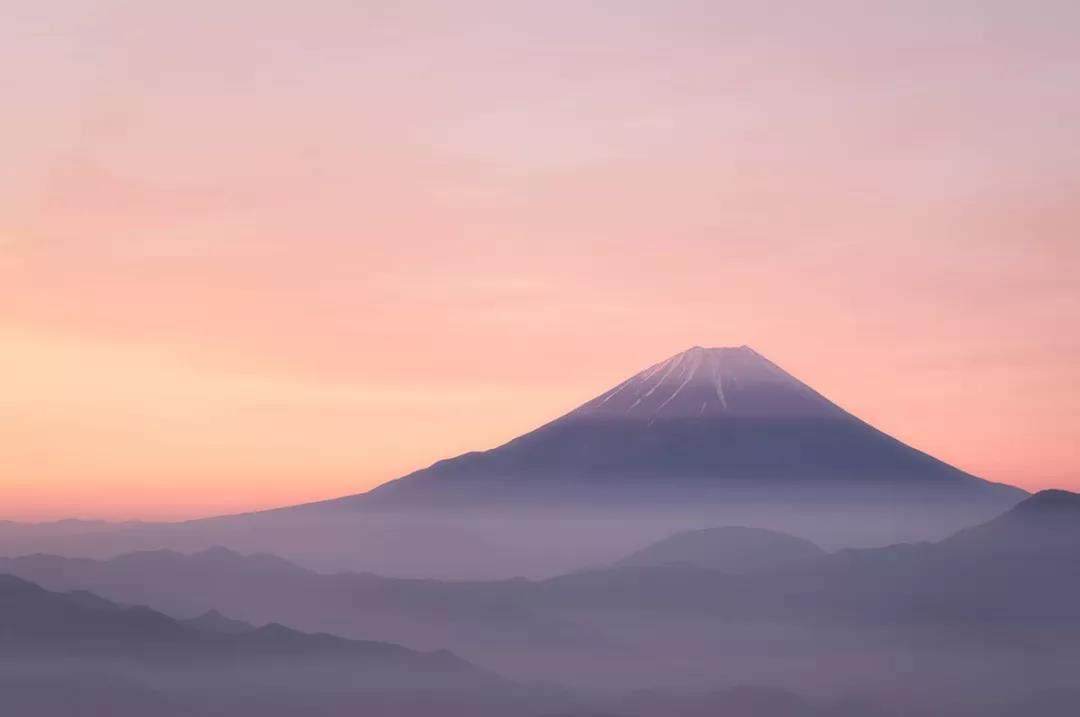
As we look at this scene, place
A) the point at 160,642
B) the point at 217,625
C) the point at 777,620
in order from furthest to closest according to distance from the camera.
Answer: the point at 777,620, the point at 217,625, the point at 160,642

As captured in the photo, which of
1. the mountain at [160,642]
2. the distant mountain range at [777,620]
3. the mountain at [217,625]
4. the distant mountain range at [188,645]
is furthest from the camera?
the distant mountain range at [777,620]

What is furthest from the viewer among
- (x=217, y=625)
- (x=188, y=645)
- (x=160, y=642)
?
(x=217, y=625)

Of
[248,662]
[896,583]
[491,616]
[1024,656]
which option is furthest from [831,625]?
[248,662]

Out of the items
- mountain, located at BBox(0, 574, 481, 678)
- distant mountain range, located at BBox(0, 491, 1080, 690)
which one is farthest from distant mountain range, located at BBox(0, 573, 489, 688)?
distant mountain range, located at BBox(0, 491, 1080, 690)

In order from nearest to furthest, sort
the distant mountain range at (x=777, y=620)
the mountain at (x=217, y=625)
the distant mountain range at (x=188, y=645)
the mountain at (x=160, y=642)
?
the distant mountain range at (x=188, y=645)
the mountain at (x=160, y=642)
the mountain at (x=217, y=625)
the distant mountain range at (x=777, y=620)

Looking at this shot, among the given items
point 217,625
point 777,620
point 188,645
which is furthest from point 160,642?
point 777,620

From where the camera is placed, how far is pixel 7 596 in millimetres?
159000

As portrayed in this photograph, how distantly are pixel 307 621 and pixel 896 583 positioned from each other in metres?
72.8

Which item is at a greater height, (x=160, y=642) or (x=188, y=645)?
(x=160, y=642)

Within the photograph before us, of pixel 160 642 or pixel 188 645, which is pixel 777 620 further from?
pixel 160 642

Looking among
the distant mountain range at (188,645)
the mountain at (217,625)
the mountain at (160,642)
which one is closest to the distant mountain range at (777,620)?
the mountain at (160,642)

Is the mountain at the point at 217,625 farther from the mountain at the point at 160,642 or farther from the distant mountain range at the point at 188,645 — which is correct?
the mountain at the point at 160,642

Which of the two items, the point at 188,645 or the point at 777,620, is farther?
the point at 777,620

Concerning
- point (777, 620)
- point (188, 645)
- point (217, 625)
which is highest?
point (217, 625)
